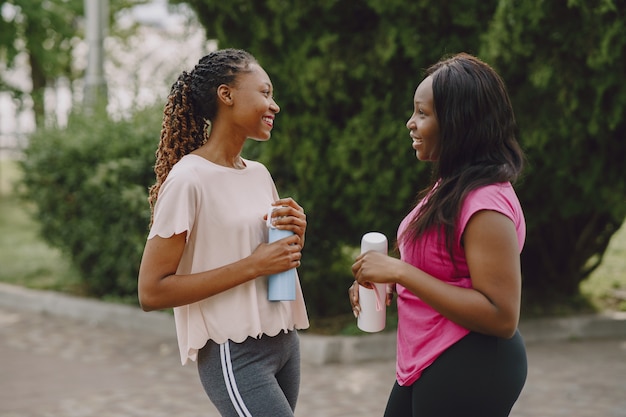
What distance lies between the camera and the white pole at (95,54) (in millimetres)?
9833

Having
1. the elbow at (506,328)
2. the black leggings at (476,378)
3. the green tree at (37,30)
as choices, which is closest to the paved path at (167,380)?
the black leggings at (476,378)

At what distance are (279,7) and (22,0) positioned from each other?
11366 mm

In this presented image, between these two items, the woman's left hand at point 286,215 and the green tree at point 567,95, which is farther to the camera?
the green tree at point 567,95

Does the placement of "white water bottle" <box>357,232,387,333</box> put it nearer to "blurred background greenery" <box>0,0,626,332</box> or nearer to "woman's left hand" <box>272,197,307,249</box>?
"woman's left hand" <box>272,197,307,249</box>

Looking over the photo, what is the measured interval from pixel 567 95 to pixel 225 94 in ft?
13.1

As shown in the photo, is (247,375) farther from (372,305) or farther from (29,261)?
(29,261)

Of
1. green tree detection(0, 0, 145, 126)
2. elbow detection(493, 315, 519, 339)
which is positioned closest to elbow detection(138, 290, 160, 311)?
elbow detection(493, 315, 519, 339)

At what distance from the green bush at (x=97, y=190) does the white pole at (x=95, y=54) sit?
75 cm

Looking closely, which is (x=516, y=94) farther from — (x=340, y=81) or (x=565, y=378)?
(x=565, y=378)

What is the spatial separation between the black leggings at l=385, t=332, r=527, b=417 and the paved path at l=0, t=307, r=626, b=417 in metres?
3.12

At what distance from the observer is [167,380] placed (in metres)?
6.40

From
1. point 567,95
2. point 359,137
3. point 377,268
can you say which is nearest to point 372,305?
point 377,268

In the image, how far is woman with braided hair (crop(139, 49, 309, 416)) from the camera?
104 inches

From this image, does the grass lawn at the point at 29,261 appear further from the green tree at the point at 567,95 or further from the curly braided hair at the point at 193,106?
the curly braided hair at the point at 193,106
